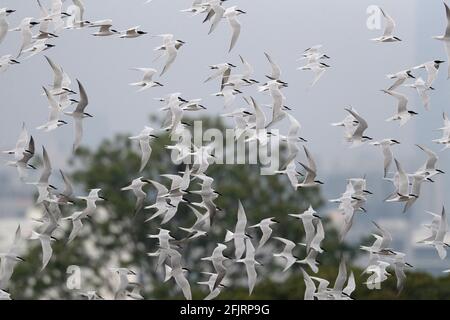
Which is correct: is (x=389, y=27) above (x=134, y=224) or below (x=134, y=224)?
above

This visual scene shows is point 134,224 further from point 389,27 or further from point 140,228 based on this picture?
point 389,27

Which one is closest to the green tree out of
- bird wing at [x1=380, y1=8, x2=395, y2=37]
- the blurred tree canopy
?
the blurred tree canopy

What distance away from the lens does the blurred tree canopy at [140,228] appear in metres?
20.3

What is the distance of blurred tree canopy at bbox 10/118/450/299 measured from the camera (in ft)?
66.5

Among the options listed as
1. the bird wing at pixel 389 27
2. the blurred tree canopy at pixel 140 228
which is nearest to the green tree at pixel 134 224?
the blurred tree canopy at pixel 140 228

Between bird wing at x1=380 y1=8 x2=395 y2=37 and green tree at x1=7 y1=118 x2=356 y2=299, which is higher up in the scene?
bird wing at x1=380 y1=8 x2=395 y2=37

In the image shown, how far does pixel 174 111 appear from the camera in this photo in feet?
38.0

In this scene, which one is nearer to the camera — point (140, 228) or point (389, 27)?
point (389, 27)

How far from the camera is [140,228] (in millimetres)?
20734

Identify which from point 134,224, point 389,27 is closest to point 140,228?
point 134,224

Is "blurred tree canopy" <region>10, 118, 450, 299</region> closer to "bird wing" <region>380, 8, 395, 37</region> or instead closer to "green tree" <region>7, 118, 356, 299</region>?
"green tree" <region>7, 118, 356, 299</region>
